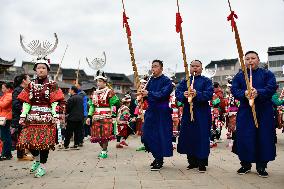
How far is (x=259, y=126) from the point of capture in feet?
17.8

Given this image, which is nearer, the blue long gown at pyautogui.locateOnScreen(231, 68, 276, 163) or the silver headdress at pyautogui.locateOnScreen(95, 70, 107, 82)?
the blue long gown at pyautogui.locateOnScreen(231, 68, 276, 163)

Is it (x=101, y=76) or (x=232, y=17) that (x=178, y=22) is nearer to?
(x=232, y=17)

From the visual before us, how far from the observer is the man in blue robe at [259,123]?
210 inches

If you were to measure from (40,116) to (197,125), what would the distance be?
2.61 m

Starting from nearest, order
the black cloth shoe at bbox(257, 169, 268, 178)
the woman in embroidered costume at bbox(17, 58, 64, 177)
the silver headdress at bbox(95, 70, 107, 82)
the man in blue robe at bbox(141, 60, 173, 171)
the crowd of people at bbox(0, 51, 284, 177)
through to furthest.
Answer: the black cloth shoe at bbox(257, 169, 268, 178)
the crowd of people at bbox(0, 51, 284, 177)
the woman in embroidered costume at bbox(17, 58, 64, 177)
the man in blue robe at bbox(141, 60, 173, 171)
the silver headdress at bbox(95, 70, 107, 82)

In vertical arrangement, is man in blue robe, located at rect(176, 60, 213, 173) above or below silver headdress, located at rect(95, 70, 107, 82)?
below

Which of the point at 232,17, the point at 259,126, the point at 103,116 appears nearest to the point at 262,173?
the point at 259,126

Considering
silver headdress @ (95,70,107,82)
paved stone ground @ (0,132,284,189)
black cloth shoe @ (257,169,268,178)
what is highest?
silver headdress @ (95,70,107,82)

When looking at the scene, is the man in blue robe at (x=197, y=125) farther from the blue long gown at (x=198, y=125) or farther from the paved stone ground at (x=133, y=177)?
the paved stone ground at (x=133, y=177)

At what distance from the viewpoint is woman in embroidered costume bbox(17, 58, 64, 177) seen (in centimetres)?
560

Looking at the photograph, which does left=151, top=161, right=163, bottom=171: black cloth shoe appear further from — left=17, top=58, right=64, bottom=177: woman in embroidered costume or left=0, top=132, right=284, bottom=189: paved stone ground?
left=17, top=58, right=64, bottom=177: woman in embroidered costume

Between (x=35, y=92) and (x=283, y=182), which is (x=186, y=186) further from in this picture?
(x=35, y=92)

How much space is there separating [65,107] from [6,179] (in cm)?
609

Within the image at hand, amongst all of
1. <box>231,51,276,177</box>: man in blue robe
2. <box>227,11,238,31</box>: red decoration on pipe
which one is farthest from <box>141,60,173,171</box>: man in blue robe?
<box>227,11,238,31</box>: red decoration on pipe
